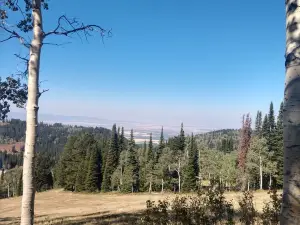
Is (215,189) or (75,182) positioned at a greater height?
(215,189)

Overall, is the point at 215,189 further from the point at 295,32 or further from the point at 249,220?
the point at 295,32

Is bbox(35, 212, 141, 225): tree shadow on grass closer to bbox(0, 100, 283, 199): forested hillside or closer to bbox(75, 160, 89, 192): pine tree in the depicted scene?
bbox(0, 100, 283, 199): forested hillside

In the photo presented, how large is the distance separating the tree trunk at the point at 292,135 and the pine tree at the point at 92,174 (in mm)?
72643

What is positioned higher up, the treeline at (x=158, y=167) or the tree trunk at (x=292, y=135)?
the tree trunk at (x=292, y=135)

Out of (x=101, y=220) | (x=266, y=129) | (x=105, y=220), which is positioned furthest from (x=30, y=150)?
(x=266, y=129)

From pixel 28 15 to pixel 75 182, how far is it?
7136 cm

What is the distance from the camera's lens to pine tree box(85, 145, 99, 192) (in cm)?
7200

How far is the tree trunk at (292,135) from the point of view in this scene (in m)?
2.36

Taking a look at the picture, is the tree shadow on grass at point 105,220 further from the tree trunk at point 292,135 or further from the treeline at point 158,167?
the treeline at point 158,167

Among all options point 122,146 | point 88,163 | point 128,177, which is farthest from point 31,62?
point 122,146

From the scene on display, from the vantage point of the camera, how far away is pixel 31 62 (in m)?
6.80

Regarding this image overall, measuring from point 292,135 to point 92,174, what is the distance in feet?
239

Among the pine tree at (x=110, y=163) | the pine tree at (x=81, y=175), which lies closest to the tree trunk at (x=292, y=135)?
the pine tree at (x=110, y=163)

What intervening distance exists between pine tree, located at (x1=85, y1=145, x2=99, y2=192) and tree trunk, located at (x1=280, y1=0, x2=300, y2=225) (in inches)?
2860
